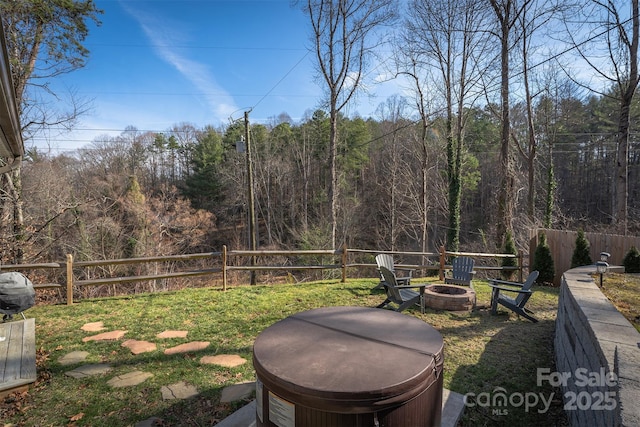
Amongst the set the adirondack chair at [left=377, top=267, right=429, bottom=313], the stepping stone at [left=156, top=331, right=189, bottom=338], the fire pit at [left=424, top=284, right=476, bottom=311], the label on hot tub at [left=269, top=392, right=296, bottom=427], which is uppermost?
the label on hot tub at [left=269, top=392, right=296, bottom=427]

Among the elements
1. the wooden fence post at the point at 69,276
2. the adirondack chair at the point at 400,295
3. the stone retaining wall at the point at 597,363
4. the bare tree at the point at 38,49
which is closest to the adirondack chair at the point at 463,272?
the adirondack chair at the point at 400,295

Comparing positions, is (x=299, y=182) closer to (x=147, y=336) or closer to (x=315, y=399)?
(x=147, y=336)

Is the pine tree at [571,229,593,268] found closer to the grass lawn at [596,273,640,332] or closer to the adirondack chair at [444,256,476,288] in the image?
the adirondack chair at [444,256,476,288]

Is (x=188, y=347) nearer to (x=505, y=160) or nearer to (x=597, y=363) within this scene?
(x=597, y=363)

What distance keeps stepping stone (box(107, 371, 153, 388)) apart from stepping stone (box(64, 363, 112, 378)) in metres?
0.25

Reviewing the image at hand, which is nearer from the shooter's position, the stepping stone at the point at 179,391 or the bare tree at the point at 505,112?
the stepping stone at the point at 179,391

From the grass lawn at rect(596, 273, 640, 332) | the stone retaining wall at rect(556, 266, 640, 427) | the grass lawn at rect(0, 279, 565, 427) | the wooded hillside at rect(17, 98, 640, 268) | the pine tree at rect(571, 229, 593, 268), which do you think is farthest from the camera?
the wooded hillside at rect(17, 98, 640, 268)

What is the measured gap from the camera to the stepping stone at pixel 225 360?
11.1 ft

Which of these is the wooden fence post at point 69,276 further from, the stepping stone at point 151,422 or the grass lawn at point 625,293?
the grass lawn at point 625,293

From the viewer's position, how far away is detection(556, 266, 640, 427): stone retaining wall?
1.48 meters

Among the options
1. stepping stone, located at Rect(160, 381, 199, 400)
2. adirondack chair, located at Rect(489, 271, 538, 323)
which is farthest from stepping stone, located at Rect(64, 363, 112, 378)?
adirondack chair, located at Rect(489, 271, 538, 323)

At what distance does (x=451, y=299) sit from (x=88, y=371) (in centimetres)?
492

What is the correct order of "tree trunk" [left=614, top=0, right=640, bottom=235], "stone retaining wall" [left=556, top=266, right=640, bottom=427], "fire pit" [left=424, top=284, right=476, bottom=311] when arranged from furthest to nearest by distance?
1. "tree trunk" [left=614, top=0, right=640, bottom=235]
2. "fire pit" [left=424, top=284, right=476, bottom=311]
3. "stone retaining wall" [left=556, top=266, right=640, bottom=427]

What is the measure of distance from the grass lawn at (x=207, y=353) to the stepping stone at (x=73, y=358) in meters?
0.06
